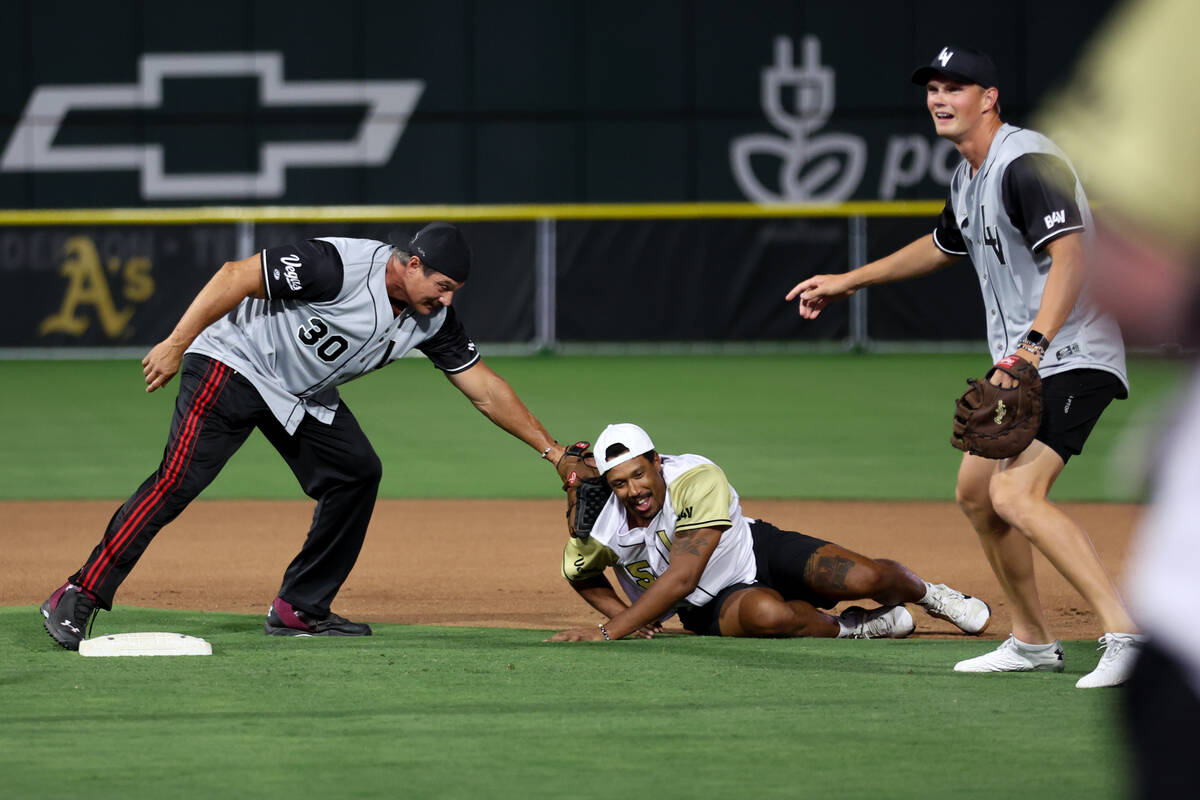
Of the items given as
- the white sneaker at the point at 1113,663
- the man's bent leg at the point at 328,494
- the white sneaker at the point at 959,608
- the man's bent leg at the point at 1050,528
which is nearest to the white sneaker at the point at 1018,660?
the white sneaker at the point at 1113,663

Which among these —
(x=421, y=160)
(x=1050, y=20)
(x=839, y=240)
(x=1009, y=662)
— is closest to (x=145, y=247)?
(x=421, y=160)

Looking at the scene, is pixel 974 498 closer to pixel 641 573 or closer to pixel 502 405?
pixel 641 573

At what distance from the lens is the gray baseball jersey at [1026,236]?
211 inches

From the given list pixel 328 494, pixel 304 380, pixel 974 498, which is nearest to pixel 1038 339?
pixel 974 498

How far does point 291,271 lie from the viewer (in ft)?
21.2

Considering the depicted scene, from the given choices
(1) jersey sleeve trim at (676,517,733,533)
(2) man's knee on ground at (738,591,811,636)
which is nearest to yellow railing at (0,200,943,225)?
(2) man's knee on ground at (738,591,811,636)

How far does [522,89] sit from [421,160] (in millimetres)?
1972

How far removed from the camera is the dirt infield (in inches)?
315

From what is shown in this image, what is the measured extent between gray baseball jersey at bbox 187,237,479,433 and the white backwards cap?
893 millimetres

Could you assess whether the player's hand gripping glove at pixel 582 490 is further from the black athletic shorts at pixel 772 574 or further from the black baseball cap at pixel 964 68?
the black baseball cap at pixel 964 68

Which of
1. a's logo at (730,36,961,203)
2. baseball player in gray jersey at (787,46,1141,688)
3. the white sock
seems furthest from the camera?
a's logo at (730,36,961,203)

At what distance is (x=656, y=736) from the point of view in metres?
4.92

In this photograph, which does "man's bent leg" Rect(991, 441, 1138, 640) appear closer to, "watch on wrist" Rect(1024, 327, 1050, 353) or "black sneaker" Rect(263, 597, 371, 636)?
"watch on wrist" Rect(1024, 327, 1050, 353)

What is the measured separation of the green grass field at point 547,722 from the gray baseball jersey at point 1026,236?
1131mm
